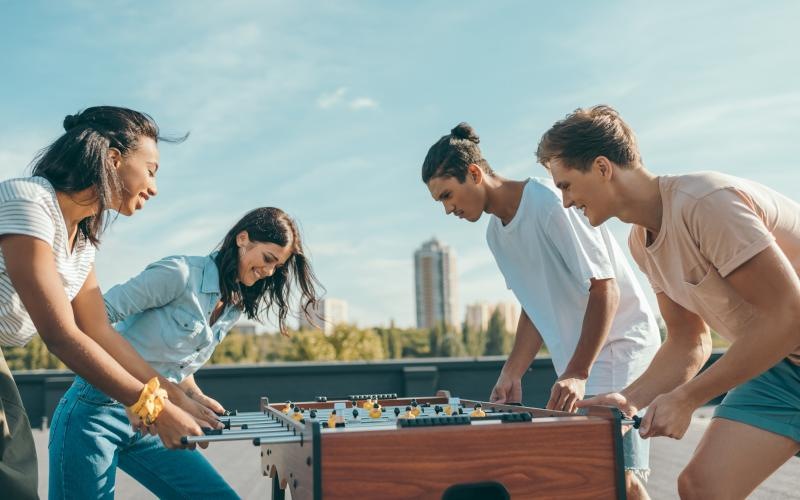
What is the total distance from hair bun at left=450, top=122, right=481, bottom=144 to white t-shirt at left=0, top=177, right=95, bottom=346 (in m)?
1.63

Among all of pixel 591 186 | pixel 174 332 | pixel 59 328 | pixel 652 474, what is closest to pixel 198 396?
pixel 174 332

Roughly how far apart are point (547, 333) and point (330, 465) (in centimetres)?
149

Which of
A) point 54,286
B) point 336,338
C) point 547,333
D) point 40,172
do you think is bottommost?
point 336,338

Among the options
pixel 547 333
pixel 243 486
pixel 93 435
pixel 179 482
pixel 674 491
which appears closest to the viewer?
pixel 93 435

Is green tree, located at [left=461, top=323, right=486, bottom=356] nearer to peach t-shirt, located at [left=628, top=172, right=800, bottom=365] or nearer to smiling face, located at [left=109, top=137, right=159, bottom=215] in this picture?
peach t-shirt, located at [left=628, top=172, right=800, bottom=365]

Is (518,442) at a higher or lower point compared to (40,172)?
lower

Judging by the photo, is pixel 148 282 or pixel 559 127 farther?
pixel 148 282

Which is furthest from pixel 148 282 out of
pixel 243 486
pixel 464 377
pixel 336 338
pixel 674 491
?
pixel 336 338

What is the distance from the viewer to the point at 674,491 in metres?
4.76

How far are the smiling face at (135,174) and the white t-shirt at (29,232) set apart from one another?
0.55 ft

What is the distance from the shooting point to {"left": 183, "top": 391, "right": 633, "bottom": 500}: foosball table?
69.4 inches

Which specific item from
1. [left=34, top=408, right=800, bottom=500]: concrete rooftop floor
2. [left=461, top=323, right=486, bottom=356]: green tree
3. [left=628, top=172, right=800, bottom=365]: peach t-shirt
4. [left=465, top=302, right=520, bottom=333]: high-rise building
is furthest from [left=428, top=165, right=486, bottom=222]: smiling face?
[left=465, top=302, right=520, bottom=333]: high-rise building

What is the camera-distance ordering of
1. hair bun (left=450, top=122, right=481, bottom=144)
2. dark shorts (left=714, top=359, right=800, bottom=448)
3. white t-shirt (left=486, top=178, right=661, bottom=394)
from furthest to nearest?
hair bun (left=450, top=122, right=481, bottom=144) → white t-shirt (left=486, top=178, right=661, bottom=394) → dark shorts (left=714, top=359, right=800, bottom=448)

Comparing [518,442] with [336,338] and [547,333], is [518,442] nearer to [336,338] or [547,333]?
[547,333]
